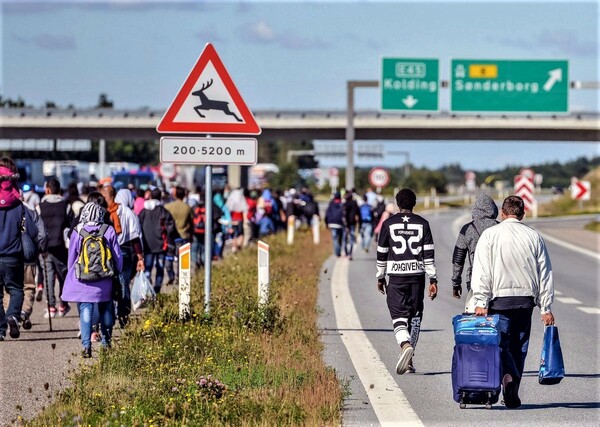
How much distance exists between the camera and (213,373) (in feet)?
32.9

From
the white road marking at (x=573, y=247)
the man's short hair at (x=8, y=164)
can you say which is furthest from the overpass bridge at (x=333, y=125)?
the man's short hair at (x=8, y=164)

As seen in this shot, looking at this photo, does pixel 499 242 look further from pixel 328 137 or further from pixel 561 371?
pixel 328 137

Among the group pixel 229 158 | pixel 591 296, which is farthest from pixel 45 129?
pixel 229 158

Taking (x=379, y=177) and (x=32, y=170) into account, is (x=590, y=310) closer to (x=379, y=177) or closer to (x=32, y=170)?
(x=379, y=177)

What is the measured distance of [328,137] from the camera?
70562 mm

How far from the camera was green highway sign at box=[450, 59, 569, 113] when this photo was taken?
43344 millimetres

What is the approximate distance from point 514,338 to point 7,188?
616cm

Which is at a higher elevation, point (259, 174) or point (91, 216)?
point (259, 174)

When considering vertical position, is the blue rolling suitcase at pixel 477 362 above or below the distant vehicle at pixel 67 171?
below

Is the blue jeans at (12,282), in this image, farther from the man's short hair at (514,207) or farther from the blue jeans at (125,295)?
the man's short hair at (514,207)

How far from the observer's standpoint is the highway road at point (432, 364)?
29.9 ft

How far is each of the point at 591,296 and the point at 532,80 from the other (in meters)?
23.7

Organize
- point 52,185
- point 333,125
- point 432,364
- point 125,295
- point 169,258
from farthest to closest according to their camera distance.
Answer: point 333,125, point 169,258, point 52,185, point 125,295, point 432,364

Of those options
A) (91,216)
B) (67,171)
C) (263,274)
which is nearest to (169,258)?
(263,274)
